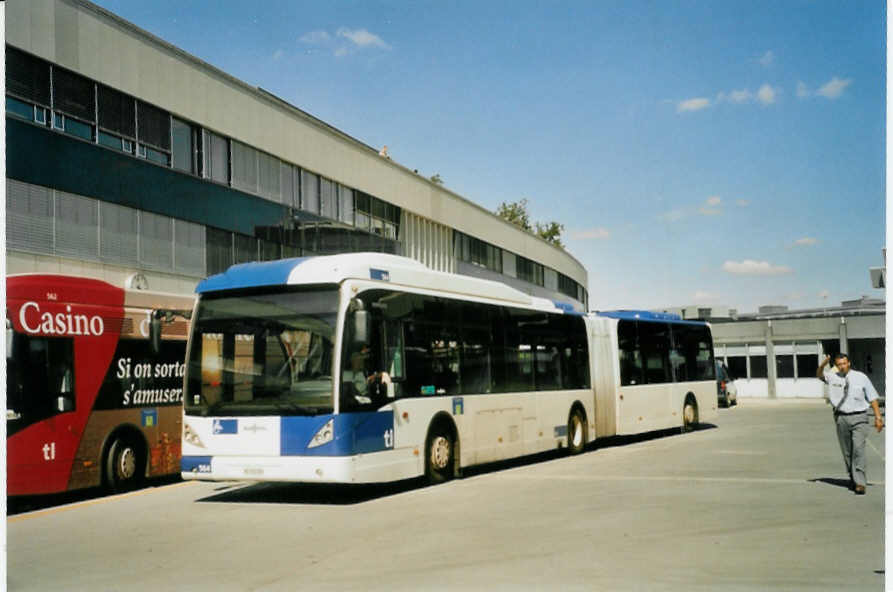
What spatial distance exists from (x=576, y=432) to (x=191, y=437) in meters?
9.17

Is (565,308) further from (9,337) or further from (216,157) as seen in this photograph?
(216,157)

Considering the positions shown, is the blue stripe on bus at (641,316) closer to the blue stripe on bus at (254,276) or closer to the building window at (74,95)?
the blue stripe on bus at (254,276)

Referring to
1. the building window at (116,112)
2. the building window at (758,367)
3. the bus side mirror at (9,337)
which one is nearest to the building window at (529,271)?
the building window at (758,367)

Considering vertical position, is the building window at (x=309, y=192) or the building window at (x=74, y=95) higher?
the building window at (x=74, y=95)

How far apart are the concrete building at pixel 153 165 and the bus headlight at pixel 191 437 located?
9.33 m

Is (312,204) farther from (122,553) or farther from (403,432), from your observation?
(122,553)

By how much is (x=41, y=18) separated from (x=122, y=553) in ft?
50.5

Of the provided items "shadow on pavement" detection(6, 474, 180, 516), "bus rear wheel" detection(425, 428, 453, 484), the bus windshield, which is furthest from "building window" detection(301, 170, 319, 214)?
the bus windshield

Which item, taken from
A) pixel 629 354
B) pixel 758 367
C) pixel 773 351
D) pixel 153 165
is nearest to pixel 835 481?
pixel 629 354

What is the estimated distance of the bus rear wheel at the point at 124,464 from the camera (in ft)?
47.7

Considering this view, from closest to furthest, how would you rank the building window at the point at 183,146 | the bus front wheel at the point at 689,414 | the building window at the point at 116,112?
the building window at the point at 116,112
the building window at the point at 183,146
the bus front wheel at the point at 689,414

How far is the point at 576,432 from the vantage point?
804 inches

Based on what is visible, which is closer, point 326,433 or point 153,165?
point 326,433

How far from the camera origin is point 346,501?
13469 millimetres
